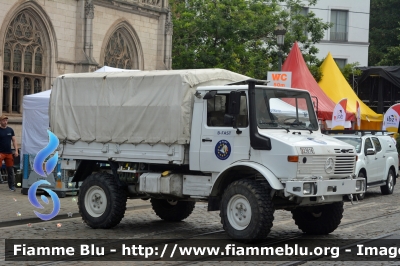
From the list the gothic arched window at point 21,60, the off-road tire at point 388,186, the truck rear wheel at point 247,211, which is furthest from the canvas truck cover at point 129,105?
the gothic arched window at point 21,60

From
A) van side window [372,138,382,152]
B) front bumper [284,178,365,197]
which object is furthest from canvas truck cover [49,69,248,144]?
van side window [372,138,382,152]

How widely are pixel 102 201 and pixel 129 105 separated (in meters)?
1.76

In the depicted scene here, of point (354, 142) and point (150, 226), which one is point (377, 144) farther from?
point (150, 226)

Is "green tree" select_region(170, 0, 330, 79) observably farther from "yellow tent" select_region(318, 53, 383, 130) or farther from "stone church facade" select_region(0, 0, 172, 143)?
"yellow tent" select_region(318, 53, 383, 130)

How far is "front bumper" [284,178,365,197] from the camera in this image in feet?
38.1

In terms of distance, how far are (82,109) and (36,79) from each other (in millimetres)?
14389

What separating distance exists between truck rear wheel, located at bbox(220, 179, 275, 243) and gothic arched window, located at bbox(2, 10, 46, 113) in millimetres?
16261

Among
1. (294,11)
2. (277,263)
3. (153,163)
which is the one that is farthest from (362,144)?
(294,11)

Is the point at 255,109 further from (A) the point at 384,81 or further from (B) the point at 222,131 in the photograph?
(A) the point at 384,81

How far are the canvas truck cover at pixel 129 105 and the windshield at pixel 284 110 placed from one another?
111cm

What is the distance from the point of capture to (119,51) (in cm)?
3216

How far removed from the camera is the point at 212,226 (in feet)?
47.5

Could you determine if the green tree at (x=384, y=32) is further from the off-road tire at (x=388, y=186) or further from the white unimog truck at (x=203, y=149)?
the white unimog truck at (x=203, y=149)

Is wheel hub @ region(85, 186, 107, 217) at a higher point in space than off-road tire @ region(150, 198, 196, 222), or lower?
higher
